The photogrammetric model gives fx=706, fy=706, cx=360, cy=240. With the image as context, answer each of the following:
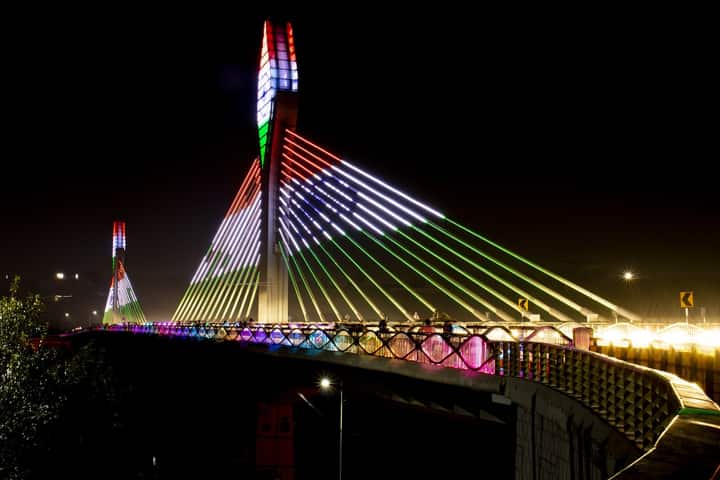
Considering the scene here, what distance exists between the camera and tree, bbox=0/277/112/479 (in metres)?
20.0

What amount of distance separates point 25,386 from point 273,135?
19.8m

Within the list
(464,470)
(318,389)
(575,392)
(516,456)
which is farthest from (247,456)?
(575,392)

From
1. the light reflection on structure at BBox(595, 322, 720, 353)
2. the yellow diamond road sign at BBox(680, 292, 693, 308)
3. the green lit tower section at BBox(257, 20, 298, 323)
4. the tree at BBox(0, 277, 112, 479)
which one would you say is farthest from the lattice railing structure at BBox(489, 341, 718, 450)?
the green lit tower section at BBox(257, 20, 298, 323)

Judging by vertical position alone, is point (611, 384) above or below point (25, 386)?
above

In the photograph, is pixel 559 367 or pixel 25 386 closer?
pixel 559 367

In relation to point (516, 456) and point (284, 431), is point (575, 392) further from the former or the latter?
point (284, 431)

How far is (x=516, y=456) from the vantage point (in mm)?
14602

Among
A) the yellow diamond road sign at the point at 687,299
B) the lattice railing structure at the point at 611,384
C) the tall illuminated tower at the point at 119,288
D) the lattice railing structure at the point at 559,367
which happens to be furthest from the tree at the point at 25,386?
the tall illuminated tower at the point at 119,288

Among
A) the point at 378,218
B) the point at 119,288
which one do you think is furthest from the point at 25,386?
the point at 119,288

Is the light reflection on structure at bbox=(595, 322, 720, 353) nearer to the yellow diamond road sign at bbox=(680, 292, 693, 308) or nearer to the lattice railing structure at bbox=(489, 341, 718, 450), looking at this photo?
the yellow diamond road sign at bbox=(680, 292, 693, 308)

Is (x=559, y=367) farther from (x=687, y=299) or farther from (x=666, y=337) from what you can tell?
(x=687, y=299)

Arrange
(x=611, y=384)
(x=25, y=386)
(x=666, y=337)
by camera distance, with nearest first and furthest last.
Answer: (x=611, y=384) < (x=666, y=337) < (x=25, y=386)

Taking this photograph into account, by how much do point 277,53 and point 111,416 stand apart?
20.4 metres

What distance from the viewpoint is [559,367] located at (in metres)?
13.8
